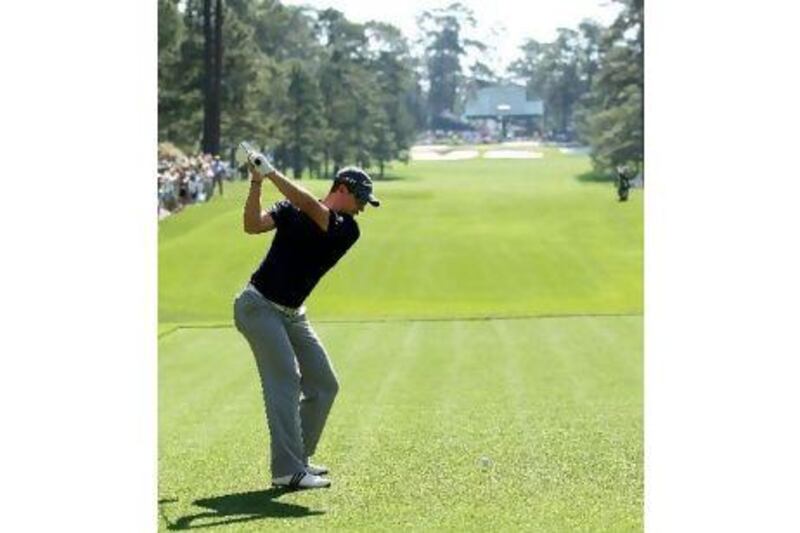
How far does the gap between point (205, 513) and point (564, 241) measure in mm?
5607

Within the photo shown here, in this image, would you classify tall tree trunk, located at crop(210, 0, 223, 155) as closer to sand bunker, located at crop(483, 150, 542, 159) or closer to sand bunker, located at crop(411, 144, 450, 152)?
sand bunker, located at crop(411, 144, 450, 152)

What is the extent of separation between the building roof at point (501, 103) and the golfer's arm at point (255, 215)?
336 cm

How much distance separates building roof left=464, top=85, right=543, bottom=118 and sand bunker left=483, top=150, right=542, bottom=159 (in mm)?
247

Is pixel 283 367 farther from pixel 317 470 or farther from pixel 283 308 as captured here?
pixel 317 470

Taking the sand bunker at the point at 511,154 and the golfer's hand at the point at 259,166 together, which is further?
the sand bunker at the point at 511,154

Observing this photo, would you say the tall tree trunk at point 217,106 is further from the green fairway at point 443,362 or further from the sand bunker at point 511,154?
the sand bunker at point 511,154

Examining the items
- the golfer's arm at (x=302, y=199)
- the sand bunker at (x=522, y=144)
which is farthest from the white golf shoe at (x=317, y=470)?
the sand bunker at (x=522, y=144)

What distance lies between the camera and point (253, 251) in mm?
10883

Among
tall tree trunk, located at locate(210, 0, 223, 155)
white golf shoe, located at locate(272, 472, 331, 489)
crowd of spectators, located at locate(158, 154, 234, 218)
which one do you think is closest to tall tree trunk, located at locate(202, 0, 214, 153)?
tall tree trunk, located at locate(210, 0, 223, 155)

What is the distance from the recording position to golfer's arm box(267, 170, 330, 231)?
6.52 m

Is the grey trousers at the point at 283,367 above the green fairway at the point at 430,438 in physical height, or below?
above

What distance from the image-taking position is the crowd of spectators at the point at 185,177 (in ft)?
33.1
